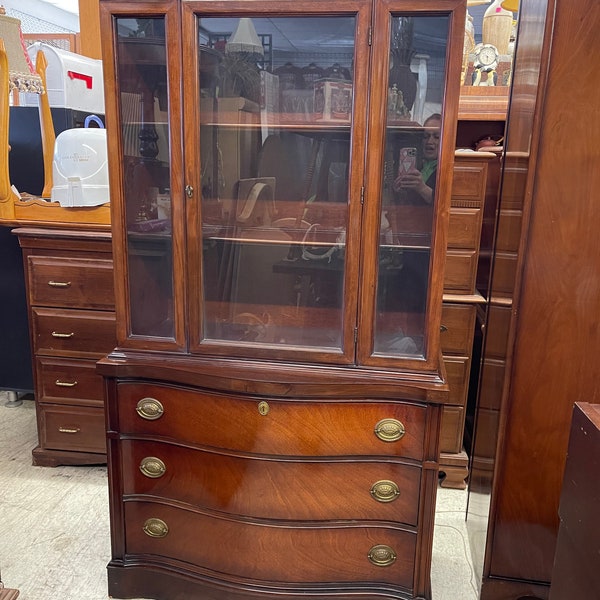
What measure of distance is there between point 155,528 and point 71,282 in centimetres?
107

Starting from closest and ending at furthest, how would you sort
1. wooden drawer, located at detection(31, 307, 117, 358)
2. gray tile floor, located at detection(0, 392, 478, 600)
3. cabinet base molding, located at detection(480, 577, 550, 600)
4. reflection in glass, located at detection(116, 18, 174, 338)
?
reflection in glass, located at detection(116, 18, 174, 338), cabinet base molding, located at detection(480, 577, 550, 600), gray tile floor, located at detection(0, 392, 478, 600), wooden drawer, located at detection(31, 307, 117, 358)

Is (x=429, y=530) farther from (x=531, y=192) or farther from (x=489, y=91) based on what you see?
(x=489, y=91)

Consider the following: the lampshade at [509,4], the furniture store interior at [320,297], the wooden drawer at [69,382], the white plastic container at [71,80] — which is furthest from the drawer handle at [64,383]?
the lampshade at [509,4]

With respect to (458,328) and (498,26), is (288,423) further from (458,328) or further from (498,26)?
(498,26)

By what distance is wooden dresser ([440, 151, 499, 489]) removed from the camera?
2191mm

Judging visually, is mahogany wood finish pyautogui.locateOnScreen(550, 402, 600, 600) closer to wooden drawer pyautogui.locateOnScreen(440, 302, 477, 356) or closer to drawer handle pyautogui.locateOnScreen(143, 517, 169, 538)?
drawer handle pyautogui.locateOnScreen(143, 517, 169, 538)

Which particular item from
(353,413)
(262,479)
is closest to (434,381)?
(353,413)

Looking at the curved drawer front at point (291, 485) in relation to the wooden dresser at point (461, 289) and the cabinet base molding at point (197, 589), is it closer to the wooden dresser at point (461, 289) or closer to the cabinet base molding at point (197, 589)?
the cabinet base molding at point (197, 589)

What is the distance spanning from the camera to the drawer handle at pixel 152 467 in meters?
1.67

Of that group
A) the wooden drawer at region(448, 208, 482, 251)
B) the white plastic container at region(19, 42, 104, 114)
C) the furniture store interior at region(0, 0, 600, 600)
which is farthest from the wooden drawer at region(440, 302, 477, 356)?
the white plastic container at region(19, 42, 104, 114)

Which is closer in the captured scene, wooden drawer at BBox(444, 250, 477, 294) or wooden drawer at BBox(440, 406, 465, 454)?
wooden drawer at BBox(444, 250, 477, 294)

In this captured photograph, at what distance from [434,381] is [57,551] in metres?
1.44

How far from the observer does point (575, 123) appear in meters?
1.46

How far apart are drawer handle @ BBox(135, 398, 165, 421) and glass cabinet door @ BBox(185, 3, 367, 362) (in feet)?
0.68
